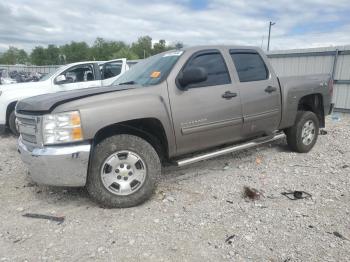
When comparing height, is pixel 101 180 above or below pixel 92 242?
above

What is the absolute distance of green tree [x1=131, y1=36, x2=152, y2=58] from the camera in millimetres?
85750

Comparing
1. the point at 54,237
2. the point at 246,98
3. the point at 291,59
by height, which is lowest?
the point at 54,237

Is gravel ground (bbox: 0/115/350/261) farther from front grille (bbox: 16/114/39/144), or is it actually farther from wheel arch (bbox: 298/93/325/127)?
wheel arch (bbox: 298/93/325/127)

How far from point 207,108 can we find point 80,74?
619 cm

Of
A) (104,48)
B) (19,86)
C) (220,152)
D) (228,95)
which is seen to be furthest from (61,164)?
(104,48)

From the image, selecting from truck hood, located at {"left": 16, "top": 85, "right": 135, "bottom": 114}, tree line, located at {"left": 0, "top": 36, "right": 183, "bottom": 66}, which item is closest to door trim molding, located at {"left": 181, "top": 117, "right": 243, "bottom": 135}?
truck hood, located at {"left": 16, "top": 85, "right": 135, "bottom": 114}

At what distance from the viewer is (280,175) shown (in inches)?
190

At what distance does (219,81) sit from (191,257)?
8.09ft

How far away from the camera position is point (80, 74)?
9398 mm

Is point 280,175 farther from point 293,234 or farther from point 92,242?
point 92,242

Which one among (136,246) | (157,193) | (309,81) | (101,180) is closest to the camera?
(136,246)

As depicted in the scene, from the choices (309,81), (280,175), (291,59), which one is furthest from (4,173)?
(291,59)

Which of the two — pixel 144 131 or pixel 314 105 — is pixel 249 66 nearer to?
pixel 314 105

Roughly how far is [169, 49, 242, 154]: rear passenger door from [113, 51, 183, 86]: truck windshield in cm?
22
